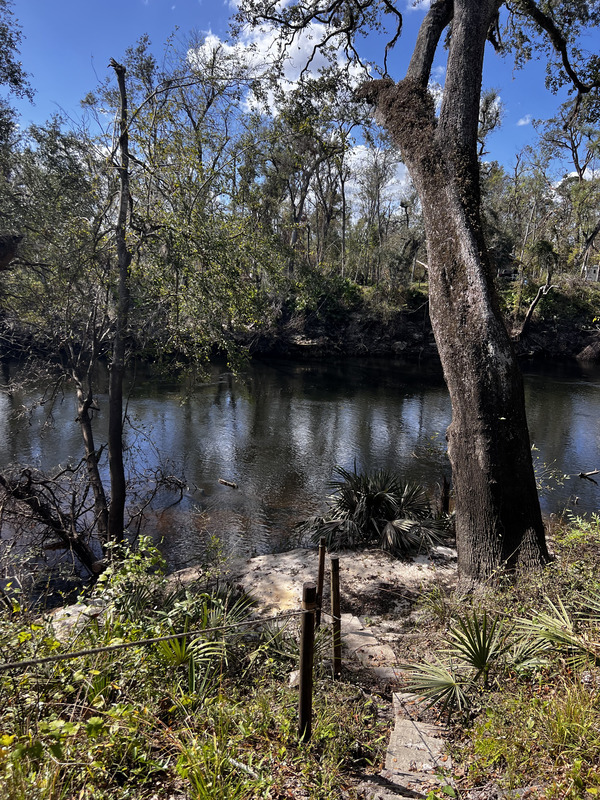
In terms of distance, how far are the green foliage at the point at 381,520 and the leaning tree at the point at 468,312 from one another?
2.41m

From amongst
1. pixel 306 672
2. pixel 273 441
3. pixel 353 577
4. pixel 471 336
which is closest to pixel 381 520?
pixel 353 577

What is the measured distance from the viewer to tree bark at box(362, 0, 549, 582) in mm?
5043

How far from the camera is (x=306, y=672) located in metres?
3.10

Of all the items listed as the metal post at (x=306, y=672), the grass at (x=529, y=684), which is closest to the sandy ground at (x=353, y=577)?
the grass at (x=529, y=684)

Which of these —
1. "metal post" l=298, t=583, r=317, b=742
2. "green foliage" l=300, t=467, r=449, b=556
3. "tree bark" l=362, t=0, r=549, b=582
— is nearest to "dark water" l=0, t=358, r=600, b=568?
"green foliage" l=300, t=467, r=449, b=556

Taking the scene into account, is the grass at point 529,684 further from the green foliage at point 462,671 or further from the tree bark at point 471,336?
the tree bark at point 471,336

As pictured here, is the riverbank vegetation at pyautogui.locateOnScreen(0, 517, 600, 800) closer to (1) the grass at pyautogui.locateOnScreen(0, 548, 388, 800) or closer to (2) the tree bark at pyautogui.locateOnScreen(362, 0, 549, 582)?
(1) the grass at pyautogui.locateOnScreen(0, 548, 388, 800)

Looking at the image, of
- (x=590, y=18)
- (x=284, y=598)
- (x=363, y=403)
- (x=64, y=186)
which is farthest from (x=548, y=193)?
(x=284, y=598)

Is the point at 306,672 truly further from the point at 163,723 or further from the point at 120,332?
the point at 120,332

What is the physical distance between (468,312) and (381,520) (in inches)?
187

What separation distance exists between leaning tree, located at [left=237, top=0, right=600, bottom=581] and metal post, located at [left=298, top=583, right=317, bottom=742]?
110 inches

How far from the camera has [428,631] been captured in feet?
15.8

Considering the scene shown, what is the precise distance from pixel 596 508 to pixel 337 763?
35.1ft

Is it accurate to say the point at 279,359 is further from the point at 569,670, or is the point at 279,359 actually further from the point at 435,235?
the point at 569,670
